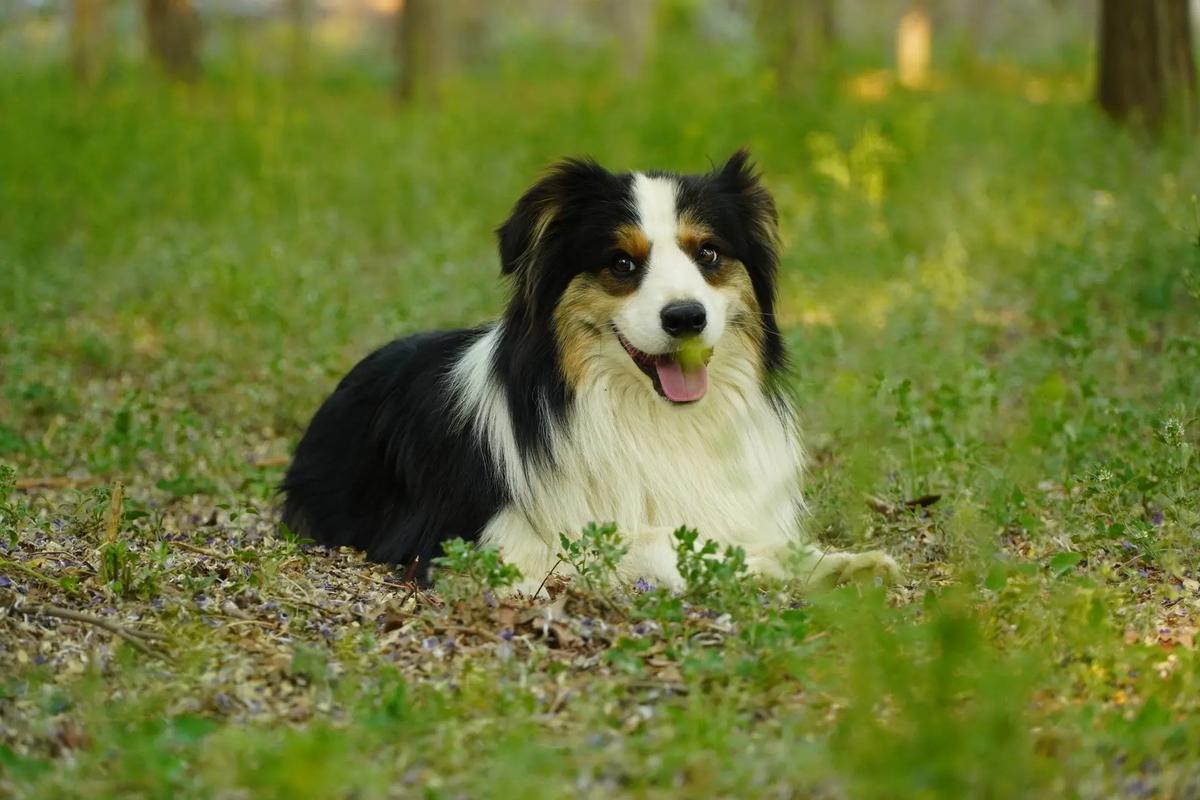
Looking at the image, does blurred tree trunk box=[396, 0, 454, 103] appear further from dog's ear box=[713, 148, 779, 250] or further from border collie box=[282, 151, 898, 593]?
border collie box=[282, 151, 898, 593]

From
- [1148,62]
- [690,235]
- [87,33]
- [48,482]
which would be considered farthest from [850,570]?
[87,33]

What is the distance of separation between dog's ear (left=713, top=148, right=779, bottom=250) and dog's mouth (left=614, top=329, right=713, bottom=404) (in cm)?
52

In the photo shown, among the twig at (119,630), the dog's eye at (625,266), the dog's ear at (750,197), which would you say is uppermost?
the dog's ear at (750,197)

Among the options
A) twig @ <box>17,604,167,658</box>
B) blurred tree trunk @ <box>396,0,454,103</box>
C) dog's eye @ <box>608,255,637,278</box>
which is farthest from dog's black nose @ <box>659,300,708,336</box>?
blurred tree trunk @ <box>396,0,454,103</box>

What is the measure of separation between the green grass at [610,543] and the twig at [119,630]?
0.05m

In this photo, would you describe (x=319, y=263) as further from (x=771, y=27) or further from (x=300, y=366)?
(x=771, y=27)

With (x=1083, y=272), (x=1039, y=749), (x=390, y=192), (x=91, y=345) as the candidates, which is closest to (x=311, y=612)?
(x=1039, y=749)

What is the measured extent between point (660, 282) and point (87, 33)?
13.9 m

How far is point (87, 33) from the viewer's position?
1620 cm

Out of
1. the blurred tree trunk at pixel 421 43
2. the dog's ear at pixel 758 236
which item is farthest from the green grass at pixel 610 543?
the blurred tree trunk at pixel 421 43

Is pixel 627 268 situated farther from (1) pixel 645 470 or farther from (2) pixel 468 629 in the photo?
(2) pixel 468 629

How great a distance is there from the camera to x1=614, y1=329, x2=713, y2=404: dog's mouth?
4336 millimetres

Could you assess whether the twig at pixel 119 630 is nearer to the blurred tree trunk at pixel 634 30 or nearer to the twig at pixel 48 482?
the twig at pixel 48 482

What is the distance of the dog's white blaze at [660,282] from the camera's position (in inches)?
166
